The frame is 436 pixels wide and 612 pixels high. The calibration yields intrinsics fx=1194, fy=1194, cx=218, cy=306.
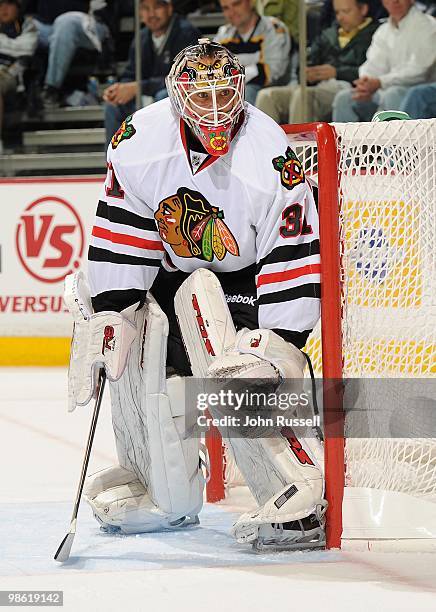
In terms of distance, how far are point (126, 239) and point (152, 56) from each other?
3.73 m

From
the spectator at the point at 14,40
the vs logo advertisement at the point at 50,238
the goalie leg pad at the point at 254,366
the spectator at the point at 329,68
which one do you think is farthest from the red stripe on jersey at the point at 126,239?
the spectator at the point at 14,40

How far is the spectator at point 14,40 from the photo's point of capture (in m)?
6.29

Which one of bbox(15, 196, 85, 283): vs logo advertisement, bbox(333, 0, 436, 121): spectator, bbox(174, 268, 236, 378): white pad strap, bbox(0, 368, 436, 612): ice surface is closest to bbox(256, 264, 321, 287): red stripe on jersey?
bbox(174, 268, 236, 378): white pad strap

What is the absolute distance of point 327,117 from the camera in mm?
5762

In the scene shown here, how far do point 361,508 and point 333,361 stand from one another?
373 millimetres

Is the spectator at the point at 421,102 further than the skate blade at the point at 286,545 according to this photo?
Yes

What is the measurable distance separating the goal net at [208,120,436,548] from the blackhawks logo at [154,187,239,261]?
0.25m

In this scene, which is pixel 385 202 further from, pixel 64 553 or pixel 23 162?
pixel 23 162

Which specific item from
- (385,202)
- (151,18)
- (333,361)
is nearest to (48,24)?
(151,18)

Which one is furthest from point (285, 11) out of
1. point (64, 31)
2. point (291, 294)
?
point (291, 294)

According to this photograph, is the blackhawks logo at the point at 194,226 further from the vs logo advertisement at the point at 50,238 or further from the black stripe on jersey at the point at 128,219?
the vs logo advertisement at the point at 50,238

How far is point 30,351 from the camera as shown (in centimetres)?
536

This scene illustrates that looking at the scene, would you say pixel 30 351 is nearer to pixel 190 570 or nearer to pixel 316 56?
pixel 316 56

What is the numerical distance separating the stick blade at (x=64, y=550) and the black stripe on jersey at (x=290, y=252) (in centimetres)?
61
